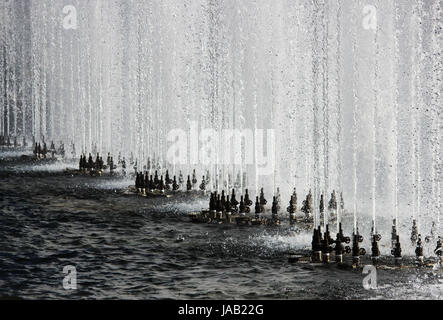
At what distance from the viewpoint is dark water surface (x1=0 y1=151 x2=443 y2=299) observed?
60.4ft

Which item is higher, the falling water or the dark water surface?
the falling water

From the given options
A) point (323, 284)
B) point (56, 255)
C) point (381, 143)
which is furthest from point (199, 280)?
point (381, 143)

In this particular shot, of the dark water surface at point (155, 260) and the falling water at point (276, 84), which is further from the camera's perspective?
the falling water at point (276, 84)

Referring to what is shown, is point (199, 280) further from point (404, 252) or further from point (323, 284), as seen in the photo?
point (404, 252)

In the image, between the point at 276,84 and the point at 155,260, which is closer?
the point at 155,260

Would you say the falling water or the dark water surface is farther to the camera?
the falling water

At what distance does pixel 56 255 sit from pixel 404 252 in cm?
1373

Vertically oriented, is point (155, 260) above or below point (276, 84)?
below

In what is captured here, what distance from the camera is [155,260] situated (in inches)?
889

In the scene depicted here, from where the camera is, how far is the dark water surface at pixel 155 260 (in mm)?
18422

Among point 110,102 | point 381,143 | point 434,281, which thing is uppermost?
point 110,102

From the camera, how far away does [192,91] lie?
7838cm

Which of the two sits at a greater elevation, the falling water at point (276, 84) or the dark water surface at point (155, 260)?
the falling water at point (276, 84)

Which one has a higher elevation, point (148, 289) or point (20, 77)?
point (20, 77)
